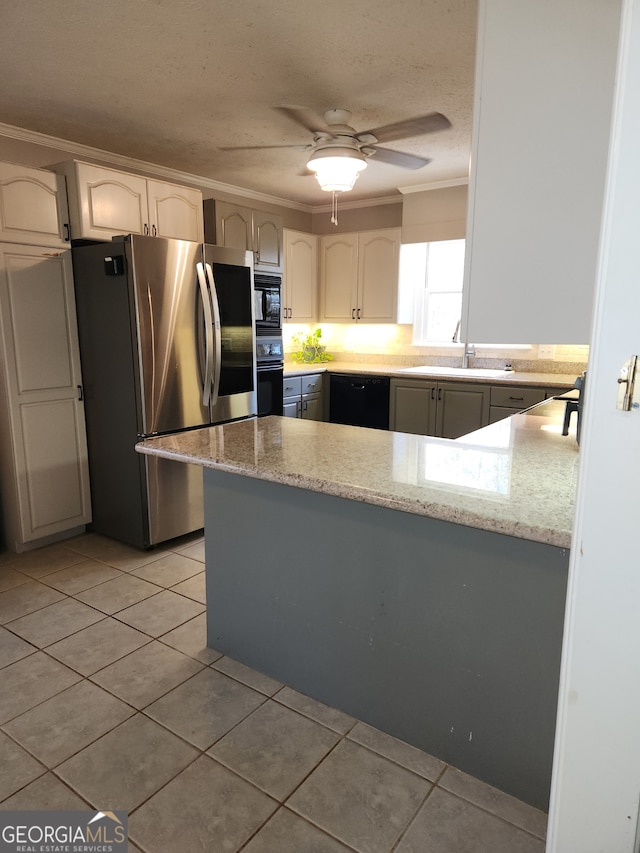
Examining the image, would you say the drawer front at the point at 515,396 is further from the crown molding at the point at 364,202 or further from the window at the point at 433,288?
the crown molding at the point at 364,202

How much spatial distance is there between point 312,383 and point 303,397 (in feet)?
0.62

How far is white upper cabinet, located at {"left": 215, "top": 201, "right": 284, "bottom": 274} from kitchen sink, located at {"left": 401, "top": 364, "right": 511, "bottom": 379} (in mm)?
1479

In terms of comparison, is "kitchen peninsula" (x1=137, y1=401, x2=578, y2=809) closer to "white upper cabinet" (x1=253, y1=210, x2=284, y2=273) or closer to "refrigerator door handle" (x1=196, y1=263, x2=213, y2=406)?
"refrigerator door handle" (x1=196, y1=263, x2=213, y2=406)

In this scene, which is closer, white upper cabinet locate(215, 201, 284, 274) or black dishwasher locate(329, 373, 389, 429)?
white upper cabinet locate(215, 201, 284, 274)

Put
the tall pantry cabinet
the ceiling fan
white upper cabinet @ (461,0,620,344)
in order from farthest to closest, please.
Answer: the tall pantry cabinet
the ceiling fan
white upper cabinet @ (461,0,620,344)

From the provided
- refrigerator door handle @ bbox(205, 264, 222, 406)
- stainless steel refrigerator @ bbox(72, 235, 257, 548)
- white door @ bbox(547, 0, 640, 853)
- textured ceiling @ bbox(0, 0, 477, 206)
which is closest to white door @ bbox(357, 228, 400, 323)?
textured ceiling @ bbox(0, 0, 477, 206)

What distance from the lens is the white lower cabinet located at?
3023 mm

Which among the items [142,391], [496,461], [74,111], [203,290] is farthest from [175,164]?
[496,461]

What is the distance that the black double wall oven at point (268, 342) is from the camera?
163 inches

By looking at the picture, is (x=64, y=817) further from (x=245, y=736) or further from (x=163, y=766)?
(x=245, y=736)

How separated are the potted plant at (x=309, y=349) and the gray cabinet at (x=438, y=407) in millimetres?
1162

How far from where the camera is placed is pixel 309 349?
564 centimetres

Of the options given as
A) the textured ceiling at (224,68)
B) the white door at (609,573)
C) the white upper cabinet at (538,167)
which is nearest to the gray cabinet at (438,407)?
the textured ceiling at (224,68)

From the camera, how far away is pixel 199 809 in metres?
1.52
